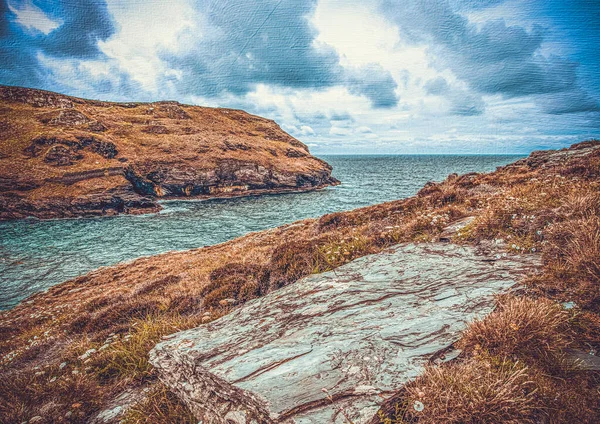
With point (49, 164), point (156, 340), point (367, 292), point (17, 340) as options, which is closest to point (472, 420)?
point (367, 292)

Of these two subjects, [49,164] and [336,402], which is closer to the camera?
[336,402]

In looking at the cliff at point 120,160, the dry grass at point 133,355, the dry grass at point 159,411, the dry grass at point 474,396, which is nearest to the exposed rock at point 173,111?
the cliff at point 120,160

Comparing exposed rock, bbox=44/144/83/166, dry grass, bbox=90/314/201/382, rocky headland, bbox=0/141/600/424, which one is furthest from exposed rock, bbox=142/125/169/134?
dry grass, bbox=90/314/201/382

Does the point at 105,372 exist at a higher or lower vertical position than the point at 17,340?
higher

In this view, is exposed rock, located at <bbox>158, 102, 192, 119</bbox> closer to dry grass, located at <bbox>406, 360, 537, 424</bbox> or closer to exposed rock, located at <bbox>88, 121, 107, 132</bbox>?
exposed rock, located at <bbox>88, 121, 107, 132</bbox>

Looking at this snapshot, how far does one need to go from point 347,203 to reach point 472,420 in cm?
5629

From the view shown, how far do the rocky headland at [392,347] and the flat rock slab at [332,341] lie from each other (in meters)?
0.02

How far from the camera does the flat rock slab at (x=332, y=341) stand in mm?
2920

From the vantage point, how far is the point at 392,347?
3402 millimetres

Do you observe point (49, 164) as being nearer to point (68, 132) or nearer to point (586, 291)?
point (68, 132)

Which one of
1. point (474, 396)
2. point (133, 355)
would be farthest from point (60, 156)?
point (474, 396)

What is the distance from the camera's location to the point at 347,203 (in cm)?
5772

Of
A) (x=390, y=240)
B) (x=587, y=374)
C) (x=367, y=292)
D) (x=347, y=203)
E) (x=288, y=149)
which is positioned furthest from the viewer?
(x=288, y=149)

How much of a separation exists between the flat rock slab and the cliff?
55076mm
